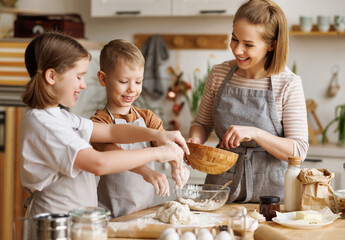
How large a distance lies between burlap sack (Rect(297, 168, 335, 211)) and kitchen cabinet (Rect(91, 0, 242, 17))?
5.80 feet

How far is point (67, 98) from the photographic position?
52.7 inches

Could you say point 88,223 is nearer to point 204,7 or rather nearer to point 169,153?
point 169,153

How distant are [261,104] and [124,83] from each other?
51 cm

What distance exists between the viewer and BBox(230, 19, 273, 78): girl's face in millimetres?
1749

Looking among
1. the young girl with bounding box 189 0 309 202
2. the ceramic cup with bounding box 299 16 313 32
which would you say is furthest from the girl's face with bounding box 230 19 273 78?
the ceramic cup with bounding box 299 16 313 32

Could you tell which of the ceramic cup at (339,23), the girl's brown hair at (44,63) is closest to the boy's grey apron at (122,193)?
the girl's brown hair at (44,63)

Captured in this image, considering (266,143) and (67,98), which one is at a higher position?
(67,98)

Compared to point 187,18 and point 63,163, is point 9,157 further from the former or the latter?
point 63,163

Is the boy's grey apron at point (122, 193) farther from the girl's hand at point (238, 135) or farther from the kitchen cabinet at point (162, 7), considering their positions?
the kitchen cabinet at point (162, 7)

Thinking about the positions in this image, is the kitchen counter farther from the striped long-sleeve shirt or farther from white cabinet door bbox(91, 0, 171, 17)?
white cabinet door bbox(91, 0, 171, 17)

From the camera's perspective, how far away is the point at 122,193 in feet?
Answer: 5.43

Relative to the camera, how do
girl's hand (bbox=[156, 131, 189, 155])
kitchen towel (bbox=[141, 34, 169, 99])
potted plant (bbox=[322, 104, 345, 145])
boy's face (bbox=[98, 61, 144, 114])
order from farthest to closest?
1. kitchen towel (bbox=[141, 34, 169, 99])
2. potted plant (bbox=[322, 104, 345, 145])
3. boy's face (bbox=[98, 61, 144, 114])
4. girl's hand (bbox=[156, 131, 189, 155])

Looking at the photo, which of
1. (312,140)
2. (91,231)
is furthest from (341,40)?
(91,231)

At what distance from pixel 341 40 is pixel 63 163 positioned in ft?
8.10
